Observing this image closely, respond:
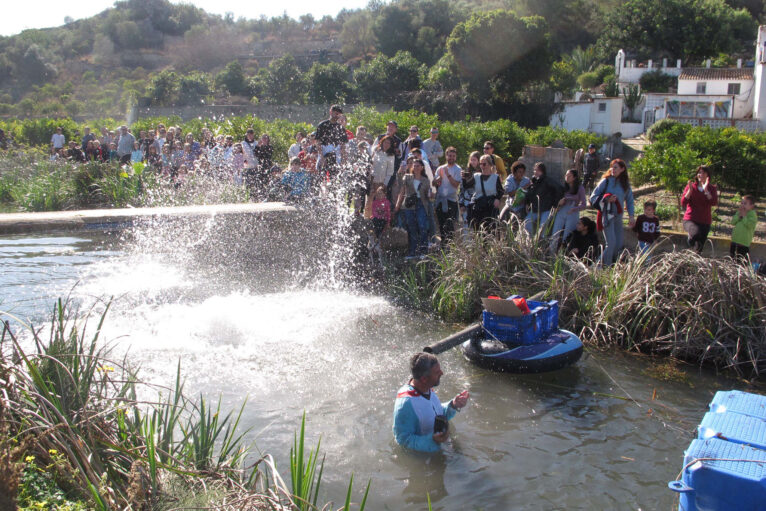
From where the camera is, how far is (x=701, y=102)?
154ft

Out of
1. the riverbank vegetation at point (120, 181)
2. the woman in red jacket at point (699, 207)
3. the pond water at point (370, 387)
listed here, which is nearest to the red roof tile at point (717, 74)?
the riverbank vegetation at point (120, 181)

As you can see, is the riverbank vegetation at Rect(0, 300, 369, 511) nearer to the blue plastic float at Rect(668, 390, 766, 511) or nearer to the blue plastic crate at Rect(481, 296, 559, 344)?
the blue plastic float at Rect(668, 390, 766, 511)

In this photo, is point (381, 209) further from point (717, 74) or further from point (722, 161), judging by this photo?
point (717, 74)

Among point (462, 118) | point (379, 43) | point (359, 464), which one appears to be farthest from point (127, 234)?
point (379, 43)

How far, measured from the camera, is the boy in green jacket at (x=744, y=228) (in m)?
8.62

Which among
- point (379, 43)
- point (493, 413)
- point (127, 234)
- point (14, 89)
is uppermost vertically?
point (379, 43)

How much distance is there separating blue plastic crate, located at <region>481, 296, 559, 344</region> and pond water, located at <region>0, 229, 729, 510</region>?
0.46 meters

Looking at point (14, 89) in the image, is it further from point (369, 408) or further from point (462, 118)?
point (369, 408)

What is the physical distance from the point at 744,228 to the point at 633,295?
2.08 m

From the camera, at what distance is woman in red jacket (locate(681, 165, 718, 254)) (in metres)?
9.16

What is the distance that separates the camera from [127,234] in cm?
1199

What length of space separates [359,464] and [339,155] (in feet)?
24.6

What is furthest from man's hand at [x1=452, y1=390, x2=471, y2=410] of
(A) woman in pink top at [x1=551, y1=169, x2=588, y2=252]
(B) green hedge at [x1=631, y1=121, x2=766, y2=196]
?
(B) green hedge at [x1=631, y1=121, x2=766, y2=196]

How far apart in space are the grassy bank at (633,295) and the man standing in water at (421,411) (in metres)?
3.37
